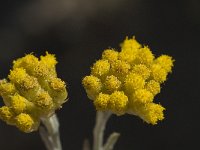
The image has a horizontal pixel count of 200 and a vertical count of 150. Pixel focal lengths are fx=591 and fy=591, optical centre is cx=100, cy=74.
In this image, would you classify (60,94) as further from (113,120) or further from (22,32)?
(22,32)


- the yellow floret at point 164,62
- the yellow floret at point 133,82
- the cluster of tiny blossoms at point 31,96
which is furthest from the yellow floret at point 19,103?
the yellow floret at point 164,62

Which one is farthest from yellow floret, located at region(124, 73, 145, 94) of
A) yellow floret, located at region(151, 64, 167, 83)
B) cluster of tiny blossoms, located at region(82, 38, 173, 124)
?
yellow floret, located at region(151, 64, 167, 83)

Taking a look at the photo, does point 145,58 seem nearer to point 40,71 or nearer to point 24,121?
point 40,71

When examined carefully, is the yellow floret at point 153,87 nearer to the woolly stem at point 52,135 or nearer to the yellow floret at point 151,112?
the yellow floret at point 151,112

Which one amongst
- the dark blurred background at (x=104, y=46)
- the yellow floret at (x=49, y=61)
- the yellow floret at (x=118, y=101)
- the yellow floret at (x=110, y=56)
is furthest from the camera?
the dark blurred background at (x=104, y=46)

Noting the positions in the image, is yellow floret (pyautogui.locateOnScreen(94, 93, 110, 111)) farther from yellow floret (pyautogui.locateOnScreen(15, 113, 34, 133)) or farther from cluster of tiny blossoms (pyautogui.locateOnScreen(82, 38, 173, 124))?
yellow floret (pyautogui.locateOnScreen(15, 113, 34, 133))

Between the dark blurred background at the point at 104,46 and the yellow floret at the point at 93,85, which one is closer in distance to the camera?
the yellow floret at the point at 93,85
